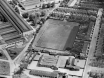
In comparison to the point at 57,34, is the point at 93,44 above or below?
below

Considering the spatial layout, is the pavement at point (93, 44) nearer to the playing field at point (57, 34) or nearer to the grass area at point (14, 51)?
the playing field at point (57, 34)

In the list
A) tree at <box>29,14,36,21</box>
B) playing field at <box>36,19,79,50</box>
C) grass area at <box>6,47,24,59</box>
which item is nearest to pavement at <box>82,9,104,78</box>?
playing field at <box>36,19,79,50</box>

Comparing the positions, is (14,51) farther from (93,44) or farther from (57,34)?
(93,44)

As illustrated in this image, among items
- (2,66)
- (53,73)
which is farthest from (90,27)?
(2,66)

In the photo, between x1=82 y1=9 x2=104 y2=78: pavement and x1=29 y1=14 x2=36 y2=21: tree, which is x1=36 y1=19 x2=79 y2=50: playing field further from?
x1=82 y1=9 x2=104 y2=78: pavement

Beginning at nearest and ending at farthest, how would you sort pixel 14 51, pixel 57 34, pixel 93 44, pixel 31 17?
pixel 14 51
pixel 93 44
pixel 57 34
pixel 31 17

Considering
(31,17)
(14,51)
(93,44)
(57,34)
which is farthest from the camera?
(31,17)

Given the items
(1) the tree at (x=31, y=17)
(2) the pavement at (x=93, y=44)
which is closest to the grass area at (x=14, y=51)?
(1) the tree at (x=31, y=17)

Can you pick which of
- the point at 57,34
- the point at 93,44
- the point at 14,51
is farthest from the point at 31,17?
the point at 93,44

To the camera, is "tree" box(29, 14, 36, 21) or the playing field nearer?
the playing field
